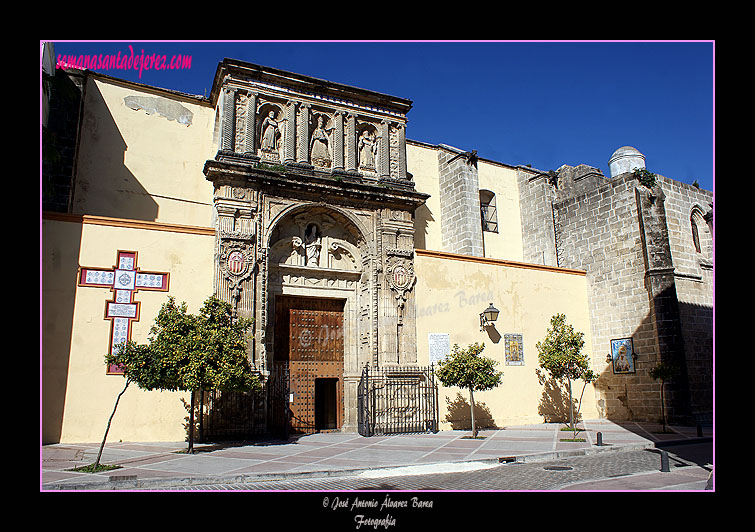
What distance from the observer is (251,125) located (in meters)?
15.4

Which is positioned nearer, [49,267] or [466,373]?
[49,267]

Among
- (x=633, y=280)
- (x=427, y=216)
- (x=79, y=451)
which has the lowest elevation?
(x=79, y=451)

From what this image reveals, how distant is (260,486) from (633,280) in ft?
46.6

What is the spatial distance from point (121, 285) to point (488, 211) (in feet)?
46.5

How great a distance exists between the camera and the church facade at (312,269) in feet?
42.0

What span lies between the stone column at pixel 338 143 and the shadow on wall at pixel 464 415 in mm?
7351

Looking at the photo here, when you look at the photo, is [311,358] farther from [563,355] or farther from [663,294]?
[663,294]

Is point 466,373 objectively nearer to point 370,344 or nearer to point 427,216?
point 370,344

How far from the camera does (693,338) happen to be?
17547 mm

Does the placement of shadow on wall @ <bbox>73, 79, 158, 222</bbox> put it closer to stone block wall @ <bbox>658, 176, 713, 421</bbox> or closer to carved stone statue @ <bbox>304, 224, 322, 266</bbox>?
carved stone statue @ <bbox>304, 224, 322, 266</bbox>

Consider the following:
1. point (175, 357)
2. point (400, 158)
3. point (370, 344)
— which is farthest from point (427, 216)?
point (175, 357)

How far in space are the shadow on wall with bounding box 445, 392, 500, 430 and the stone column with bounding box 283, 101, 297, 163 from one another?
8.08 meters

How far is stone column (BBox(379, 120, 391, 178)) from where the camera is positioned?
1694 cm

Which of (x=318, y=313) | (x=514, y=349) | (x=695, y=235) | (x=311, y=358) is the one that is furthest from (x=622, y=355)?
(x=311, y=358)
